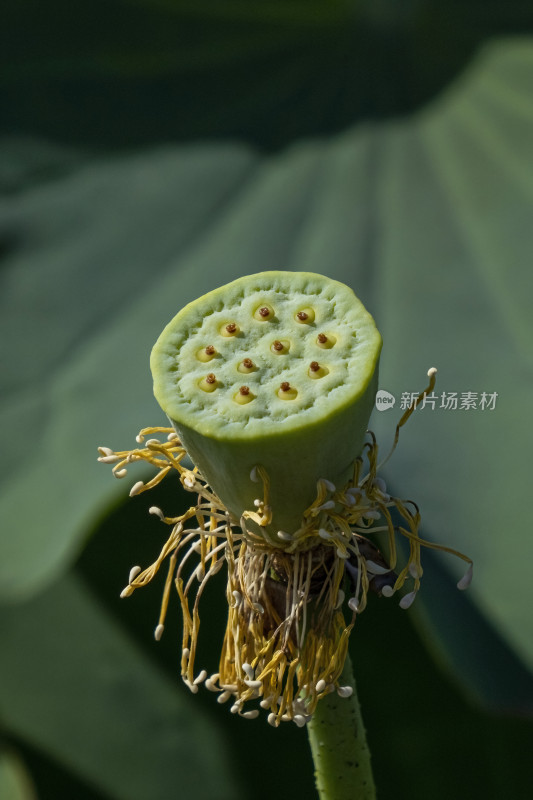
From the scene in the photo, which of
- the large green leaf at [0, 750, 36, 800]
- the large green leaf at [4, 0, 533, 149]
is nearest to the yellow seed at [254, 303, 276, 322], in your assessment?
the large green leaf at [4, 0, 533, 149]

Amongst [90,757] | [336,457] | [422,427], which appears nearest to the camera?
[336,457]

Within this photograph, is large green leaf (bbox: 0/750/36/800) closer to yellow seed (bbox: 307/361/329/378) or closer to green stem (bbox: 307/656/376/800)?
green stem (bbox: 307/656/376/800)

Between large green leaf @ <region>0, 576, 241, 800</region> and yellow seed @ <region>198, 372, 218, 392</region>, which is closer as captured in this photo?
yellow seed @ <region>198, 372, 218, 392</region>

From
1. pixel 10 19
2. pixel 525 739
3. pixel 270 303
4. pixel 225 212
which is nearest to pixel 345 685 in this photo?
pixel 270 303

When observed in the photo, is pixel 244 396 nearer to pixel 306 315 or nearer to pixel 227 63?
pixel 306 315

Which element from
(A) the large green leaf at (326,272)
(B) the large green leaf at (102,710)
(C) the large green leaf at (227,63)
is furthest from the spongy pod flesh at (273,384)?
(B) the large green leaf at (102,710)

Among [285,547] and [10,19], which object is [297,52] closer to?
[10,19]
